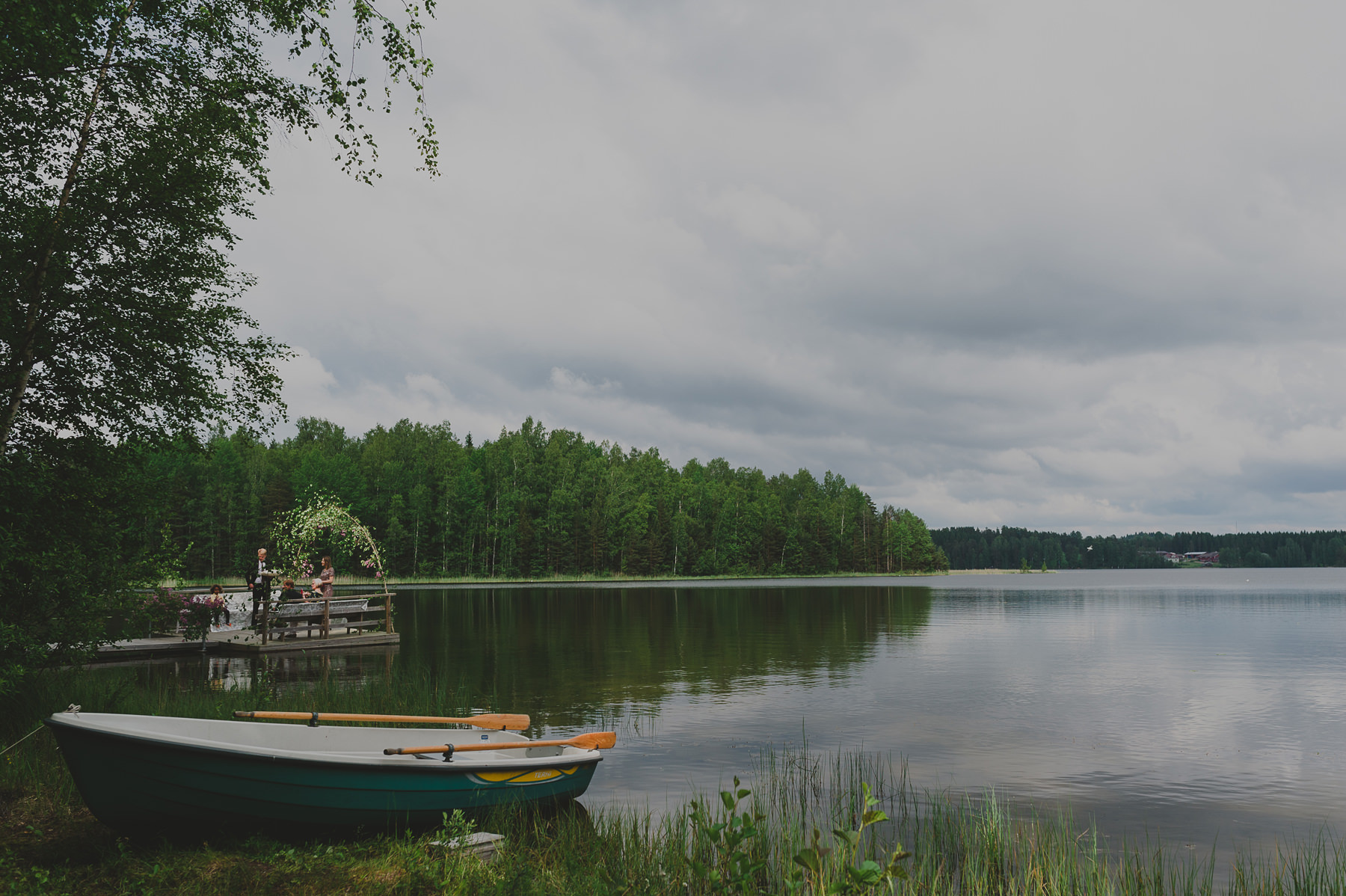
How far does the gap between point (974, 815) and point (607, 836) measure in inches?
201

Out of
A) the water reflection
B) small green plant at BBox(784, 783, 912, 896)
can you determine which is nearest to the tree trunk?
the water reflection

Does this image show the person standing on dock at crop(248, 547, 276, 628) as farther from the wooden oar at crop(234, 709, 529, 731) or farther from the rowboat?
the rowboat

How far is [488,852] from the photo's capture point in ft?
27.8

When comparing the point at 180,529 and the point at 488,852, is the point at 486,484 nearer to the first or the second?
the point at 180,529

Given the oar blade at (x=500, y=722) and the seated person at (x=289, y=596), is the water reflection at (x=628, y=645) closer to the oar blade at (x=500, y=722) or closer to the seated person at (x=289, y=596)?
the seated person at (x=289, y=596)

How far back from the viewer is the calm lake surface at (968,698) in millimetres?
12781

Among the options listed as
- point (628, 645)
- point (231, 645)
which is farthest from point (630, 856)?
point (628, 645)

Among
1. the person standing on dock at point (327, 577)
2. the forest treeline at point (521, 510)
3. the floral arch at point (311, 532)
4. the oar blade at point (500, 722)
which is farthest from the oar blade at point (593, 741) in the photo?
the forest treeline at point (521, 510)

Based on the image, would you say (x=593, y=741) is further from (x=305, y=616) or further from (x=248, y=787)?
(x=305, y=616)

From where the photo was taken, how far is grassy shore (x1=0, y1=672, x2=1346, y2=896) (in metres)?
7.19

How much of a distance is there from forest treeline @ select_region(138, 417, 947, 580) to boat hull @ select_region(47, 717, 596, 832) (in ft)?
279

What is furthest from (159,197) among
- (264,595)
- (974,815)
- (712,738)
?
(264,595)

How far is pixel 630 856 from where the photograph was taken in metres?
8.28

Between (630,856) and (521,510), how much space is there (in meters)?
104
